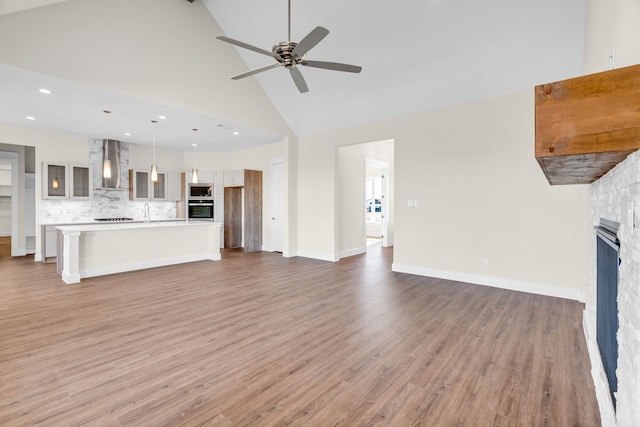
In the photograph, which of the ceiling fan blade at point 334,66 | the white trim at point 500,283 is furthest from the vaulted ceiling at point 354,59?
the white trim at point 500,283

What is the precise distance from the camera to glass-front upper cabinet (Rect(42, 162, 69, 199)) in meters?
6.88

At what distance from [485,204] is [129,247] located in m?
6.39

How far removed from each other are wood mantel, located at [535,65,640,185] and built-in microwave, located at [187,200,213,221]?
877cm

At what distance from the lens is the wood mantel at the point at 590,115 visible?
0.95 meters

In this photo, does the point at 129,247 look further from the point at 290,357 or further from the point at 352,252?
the point at 352,252

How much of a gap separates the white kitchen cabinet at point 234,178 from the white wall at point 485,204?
3756mm

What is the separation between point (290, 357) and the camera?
2.60 meters

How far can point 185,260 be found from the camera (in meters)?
6.69

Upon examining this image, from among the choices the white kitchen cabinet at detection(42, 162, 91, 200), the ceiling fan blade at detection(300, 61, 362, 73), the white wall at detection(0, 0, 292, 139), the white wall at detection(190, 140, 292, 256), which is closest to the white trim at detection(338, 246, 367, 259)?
the white wall at detection(190, 140, 292, 256)

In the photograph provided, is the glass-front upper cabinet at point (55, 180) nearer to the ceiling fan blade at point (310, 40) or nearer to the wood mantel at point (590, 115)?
the ceiling fan blade at point (310, 40)

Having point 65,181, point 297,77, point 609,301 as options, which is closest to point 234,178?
point 65,181

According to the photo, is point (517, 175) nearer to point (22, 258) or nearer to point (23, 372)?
point (23, 372)

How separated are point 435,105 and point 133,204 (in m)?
7.98

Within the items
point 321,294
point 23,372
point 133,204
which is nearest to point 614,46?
point 321,294
